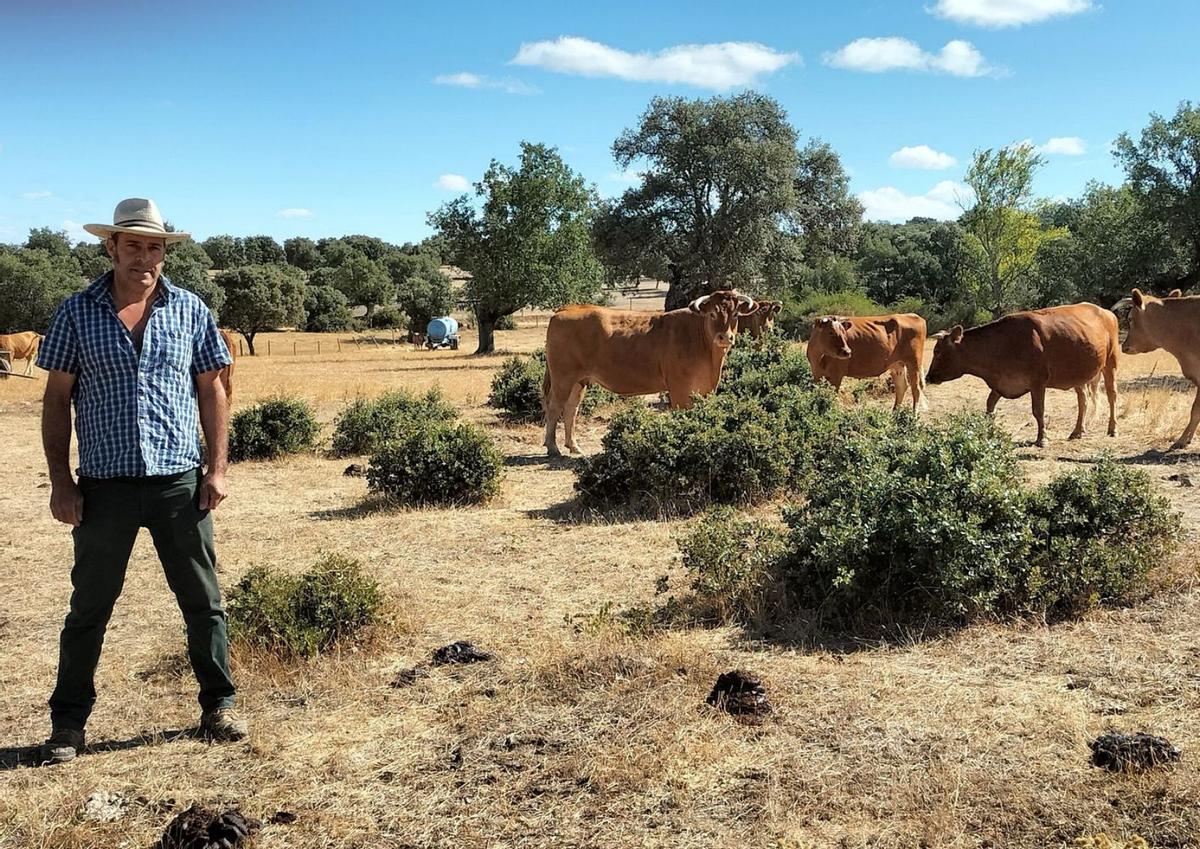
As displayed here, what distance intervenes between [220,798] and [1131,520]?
5628mm

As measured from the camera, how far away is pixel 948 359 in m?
13.2

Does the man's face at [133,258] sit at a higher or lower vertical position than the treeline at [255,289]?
lower

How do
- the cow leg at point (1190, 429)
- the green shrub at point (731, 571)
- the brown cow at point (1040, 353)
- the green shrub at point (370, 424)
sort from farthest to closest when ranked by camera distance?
the green shrub at point (370, 424)
the brown cow at point (1040, 353)
the cow leg at point (1190, 429)
the green shrub at point (731, 571)

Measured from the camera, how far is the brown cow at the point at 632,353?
12.9 metres

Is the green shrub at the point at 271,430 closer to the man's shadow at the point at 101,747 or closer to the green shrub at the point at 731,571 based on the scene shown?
the green shrub at the point at 731,571

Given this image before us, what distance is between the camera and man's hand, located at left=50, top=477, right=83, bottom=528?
161 inches

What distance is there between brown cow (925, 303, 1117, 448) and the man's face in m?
10.8

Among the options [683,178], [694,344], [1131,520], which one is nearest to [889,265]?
→ [683,178]

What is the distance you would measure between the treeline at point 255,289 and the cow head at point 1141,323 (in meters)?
38.5

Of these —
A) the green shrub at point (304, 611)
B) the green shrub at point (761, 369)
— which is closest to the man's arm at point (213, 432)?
the green shrub at point (304, 611)

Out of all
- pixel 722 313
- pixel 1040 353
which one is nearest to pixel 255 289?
pixel 722 313

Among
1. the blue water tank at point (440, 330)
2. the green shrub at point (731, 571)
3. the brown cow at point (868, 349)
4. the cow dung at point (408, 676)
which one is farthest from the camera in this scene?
the blue water tank at point (440, 330)

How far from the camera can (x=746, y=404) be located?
32.2 ft

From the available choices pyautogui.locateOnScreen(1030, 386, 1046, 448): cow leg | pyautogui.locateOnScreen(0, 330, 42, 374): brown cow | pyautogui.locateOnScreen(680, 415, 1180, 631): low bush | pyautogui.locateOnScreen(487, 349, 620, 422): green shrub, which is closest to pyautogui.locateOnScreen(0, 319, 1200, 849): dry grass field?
pyautogui.locateOnScreen(680, 415, 1180, 631): low bush
